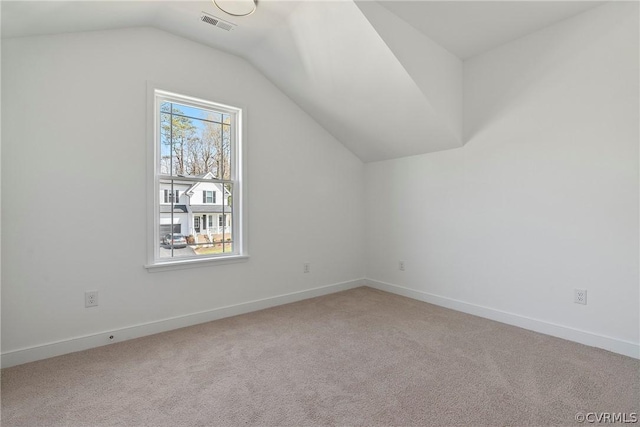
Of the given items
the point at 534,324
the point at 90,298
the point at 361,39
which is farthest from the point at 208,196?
the point at 534,324

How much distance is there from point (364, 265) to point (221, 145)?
2538 mm

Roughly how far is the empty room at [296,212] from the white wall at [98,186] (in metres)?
0.02

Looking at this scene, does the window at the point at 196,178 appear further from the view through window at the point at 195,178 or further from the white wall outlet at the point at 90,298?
the white wall outlet at the point at 90,298

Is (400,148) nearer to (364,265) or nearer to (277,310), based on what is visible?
(364,265)

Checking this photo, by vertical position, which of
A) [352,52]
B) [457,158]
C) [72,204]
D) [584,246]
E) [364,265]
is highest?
[352,52]

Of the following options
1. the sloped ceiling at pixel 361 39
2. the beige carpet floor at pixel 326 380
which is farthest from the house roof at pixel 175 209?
the sloped ceiling at pixel 361 39

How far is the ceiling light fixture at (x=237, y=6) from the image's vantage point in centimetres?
241

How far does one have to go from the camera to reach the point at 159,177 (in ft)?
9.42

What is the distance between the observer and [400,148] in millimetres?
3775

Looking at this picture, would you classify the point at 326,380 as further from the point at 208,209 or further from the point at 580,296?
the point at 580,296

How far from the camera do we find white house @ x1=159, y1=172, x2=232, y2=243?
2.95m

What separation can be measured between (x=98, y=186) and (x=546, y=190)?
3.77m

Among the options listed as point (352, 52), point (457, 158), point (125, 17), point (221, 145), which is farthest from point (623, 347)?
point (125, 17)

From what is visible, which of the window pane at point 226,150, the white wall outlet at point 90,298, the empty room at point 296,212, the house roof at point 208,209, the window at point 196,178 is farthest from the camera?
the window pane at point 226,150
